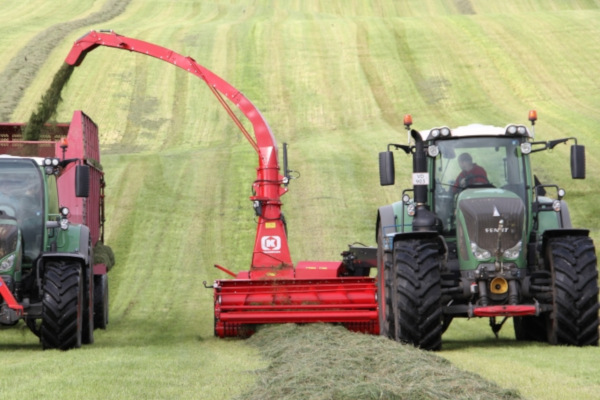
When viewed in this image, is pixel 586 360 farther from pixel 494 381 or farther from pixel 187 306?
pixel 187 306

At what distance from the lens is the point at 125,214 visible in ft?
77.6

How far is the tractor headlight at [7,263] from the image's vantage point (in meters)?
11.4

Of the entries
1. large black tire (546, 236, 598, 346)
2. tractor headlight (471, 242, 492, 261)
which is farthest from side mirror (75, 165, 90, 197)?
large black tire (546, 236, 598, 346)

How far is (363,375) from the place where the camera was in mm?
7566

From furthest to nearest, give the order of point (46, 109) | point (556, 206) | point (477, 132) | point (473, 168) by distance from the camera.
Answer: point (46, 109)
point (477, 132)
point (473, 168)
point (556, 206)

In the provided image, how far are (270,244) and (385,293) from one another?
4114mm

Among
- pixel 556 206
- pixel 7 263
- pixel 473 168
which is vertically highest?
pixel 473 168

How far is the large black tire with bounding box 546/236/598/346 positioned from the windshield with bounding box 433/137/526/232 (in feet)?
3.47

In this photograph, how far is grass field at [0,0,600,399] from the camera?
31.8 feet

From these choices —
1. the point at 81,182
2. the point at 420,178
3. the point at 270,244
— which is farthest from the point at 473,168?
the point at 270,244

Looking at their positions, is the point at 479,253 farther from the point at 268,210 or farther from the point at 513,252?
the point at 268,210

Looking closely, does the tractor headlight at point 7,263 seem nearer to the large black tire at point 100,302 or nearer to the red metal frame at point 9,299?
the red metal frame at point 9,299

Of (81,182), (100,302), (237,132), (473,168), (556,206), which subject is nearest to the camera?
(556,206)

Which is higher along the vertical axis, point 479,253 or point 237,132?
point 237,132
